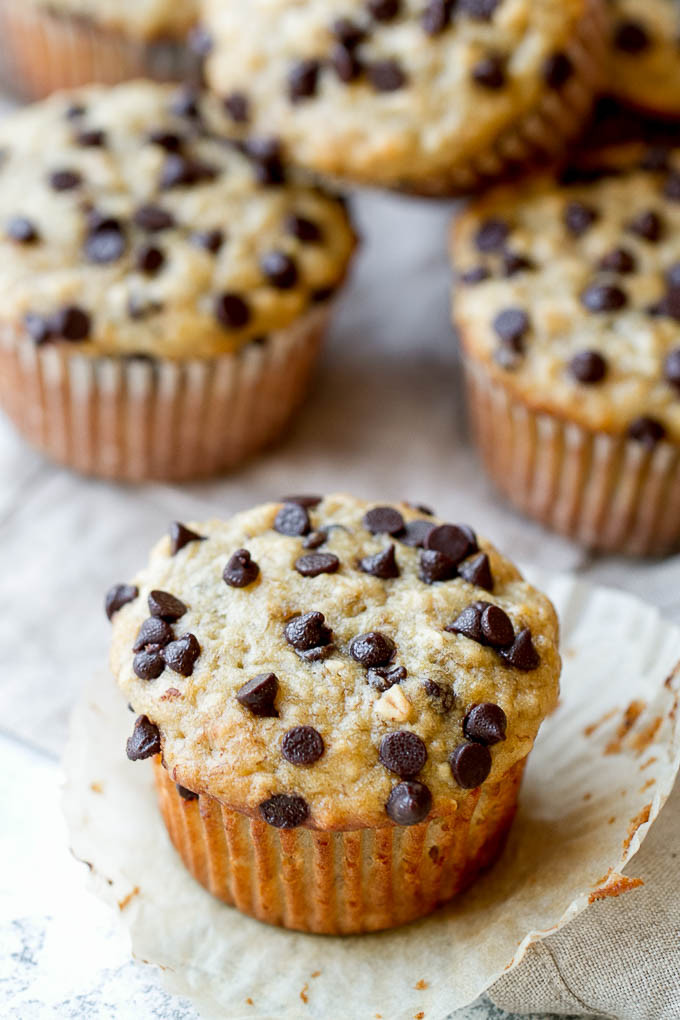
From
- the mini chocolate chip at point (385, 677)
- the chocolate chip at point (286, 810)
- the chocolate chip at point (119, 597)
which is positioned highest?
the mini chocolate chip at point (385, 677)

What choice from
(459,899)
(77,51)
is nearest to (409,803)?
(459,899)

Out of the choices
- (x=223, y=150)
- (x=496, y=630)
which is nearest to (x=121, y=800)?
(x=496, y=630)

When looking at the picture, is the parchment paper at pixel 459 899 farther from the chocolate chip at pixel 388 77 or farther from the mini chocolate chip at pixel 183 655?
the chocolate chip at pixel 388 77

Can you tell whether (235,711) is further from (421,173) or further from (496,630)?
(421,173)

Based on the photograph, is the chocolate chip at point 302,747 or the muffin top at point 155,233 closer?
the chocolate chip at point 302,747

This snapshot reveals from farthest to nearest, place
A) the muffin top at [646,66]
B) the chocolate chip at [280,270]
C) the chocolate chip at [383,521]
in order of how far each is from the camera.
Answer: the muffin top at [646,66], the chocolate chip at [280,270], the chocolate chip at [383,521]

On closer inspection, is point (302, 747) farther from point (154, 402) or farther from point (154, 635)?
point (154, 402)

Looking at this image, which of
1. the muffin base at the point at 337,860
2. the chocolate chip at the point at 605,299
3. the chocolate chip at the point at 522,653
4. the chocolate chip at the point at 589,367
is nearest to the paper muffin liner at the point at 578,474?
the chocolate chip at the point at 589,367
